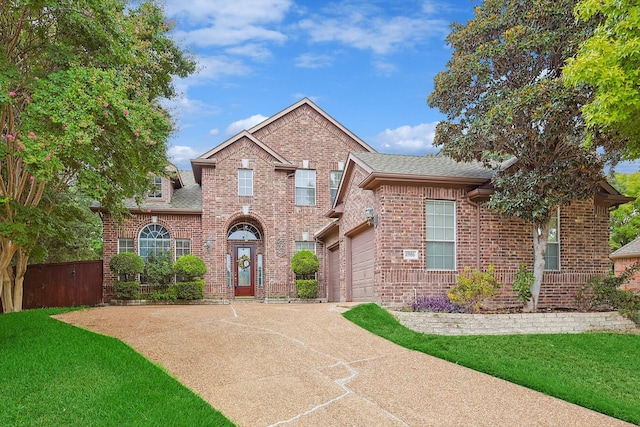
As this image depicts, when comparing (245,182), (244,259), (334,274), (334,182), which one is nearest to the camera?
(334,274)

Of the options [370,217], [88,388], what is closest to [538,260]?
[370,217]

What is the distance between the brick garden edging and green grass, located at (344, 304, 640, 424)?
426 millimetres

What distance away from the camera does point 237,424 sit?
6031 millimetres

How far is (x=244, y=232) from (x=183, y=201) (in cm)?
285

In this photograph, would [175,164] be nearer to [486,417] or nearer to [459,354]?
[459,354]

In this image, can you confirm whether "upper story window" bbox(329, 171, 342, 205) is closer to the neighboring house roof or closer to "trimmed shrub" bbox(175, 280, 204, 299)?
"trimmed shrub" bbox(175, 280, 204, 299)

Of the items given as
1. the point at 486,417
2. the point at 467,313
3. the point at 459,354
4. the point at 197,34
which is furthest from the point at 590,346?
the point at 197,34

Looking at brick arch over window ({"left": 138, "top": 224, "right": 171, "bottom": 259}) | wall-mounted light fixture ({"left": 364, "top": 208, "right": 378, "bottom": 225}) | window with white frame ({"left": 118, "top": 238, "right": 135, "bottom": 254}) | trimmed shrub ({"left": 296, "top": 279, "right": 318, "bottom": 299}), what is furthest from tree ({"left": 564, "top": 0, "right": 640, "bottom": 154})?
window with white frame ({"left": 118, "top": 238, "right": 135, "bottom": 254})

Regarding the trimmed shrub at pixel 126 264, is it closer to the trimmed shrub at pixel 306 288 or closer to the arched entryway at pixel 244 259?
the arched entryway at pixel 244 259

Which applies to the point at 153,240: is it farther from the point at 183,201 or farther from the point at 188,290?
the point at 188,290

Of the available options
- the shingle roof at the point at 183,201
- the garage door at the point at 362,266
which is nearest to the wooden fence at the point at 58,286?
the shingle roof at the point at 183,201

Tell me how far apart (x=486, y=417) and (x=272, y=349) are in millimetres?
4002

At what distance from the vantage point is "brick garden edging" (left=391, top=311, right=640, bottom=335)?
1192 cm

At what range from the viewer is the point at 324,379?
305 inches
